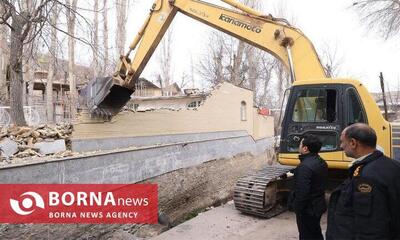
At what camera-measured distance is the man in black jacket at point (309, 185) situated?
4879 mm

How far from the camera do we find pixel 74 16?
29.9 feet

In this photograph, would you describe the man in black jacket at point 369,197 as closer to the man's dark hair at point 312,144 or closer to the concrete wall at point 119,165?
the man's dark hair at point 312,144

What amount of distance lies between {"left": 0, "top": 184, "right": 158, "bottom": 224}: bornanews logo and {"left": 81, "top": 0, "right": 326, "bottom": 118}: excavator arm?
2.85 metres

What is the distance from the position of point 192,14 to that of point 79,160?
4698 mm

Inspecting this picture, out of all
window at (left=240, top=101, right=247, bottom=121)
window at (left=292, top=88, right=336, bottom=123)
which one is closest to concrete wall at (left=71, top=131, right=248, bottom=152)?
window at (left=240, top=101, right=247, bottom=121)

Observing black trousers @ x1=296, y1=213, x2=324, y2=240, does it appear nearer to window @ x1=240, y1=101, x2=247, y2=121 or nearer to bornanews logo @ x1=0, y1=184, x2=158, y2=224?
bornanews logo @ x1=0, y1=184, x2=158, y2=224

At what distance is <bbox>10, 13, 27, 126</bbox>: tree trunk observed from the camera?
31.3 ft

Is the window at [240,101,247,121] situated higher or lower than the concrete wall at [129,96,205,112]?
lower

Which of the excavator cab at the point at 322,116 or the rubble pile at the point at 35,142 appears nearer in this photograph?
the excavator cab at the point at 322,116

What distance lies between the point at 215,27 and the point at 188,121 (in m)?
6.62

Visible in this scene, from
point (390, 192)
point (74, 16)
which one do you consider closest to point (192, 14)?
point (74, 16)

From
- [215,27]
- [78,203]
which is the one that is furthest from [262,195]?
[215,27]

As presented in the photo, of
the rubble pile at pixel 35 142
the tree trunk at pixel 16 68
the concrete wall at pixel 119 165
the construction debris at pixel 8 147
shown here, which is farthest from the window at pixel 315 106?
the tree trunk at pixel 16 68

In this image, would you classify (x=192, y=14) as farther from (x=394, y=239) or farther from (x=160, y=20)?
(x=394, y=239)
